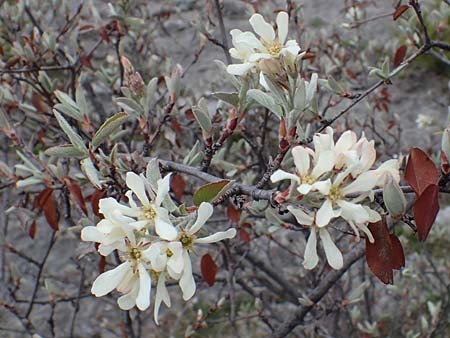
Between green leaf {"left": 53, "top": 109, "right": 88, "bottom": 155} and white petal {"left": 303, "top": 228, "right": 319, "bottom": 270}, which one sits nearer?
white petal {"left": 303, "top": 228, "right": 319, "bottom": 270}

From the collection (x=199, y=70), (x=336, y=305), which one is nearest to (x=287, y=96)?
(x=336, y=305)

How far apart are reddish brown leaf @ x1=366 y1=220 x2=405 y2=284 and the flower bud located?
1.0 inches

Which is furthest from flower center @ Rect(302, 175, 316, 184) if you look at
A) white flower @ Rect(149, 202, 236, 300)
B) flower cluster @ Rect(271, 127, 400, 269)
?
white flower @ Rect(149, 202, 236, 300)

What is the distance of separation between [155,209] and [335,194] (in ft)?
0.75

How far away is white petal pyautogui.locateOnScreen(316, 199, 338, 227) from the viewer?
73 centimetres

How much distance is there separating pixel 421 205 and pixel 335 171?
145 mm

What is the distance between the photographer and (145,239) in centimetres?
81

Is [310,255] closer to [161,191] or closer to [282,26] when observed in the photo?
[161,191]

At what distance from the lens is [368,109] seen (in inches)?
90.8

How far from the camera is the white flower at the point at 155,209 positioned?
75 centimetres

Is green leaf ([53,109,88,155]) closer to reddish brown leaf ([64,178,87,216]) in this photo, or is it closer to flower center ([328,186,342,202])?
reddish brown leaf ([64,178,87,216])

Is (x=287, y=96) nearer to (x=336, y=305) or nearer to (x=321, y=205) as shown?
(x=321, y=205)

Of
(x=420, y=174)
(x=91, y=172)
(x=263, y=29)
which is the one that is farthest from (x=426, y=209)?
(x=91, y=172)

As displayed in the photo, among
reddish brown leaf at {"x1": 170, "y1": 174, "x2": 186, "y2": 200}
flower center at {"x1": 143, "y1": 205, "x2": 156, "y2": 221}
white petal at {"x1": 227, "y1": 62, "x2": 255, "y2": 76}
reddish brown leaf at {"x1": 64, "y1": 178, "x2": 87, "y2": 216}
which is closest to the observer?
flower center at {"x1": 143, "y1": 205, "x2": 156, "y2": 221}
